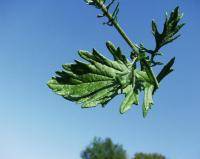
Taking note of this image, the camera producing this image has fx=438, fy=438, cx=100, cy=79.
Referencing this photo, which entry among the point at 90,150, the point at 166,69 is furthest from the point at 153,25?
the point at 90,150

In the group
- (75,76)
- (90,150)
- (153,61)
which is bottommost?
(153,61)

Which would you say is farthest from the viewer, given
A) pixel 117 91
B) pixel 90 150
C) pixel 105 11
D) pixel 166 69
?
pixel 90 150

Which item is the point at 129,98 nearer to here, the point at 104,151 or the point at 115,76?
the point at 115,76

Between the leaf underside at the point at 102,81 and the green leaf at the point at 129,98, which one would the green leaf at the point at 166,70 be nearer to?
the leaf underside at the point at 102,81

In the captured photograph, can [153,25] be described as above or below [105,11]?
above

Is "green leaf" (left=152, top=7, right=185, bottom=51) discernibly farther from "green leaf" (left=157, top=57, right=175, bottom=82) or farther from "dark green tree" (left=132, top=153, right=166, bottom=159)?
"dark green tree" (left=132, top=153, right=166, bottom=159)

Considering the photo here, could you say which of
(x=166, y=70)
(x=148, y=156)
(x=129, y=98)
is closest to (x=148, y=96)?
(x=129, y=98)

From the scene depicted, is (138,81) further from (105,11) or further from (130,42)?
Answer: (105,11)

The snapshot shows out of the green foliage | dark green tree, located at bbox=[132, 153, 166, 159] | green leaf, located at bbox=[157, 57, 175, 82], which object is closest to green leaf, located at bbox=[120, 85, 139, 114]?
the green foliage
